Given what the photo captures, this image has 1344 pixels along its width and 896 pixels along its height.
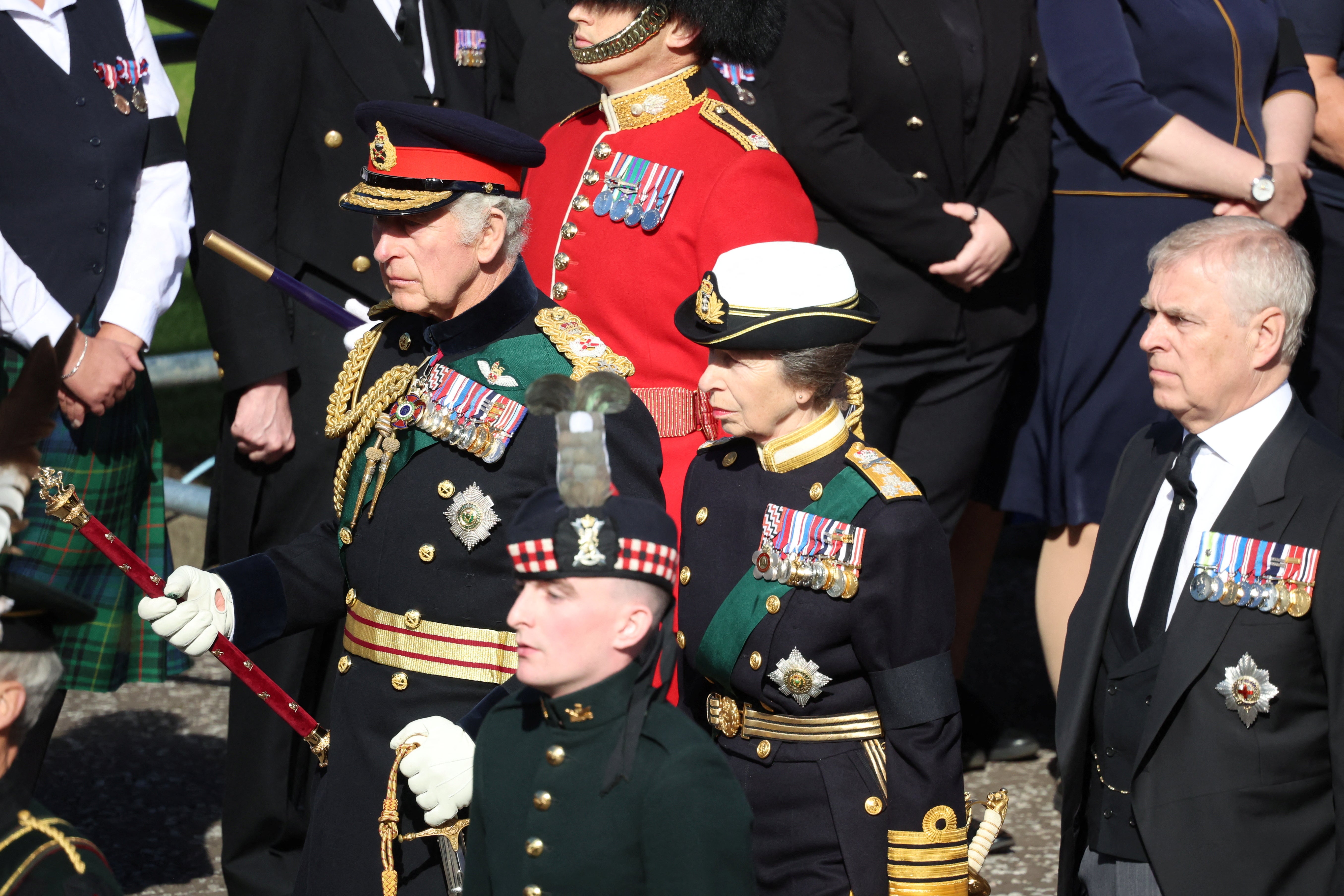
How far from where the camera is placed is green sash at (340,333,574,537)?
3.53 metres

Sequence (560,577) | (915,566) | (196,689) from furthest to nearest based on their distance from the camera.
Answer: (196,689), (915,566), (560,577)

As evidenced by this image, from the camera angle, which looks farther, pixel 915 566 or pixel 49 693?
pixel 915 566

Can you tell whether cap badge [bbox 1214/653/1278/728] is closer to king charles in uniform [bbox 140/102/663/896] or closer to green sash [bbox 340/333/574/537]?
king charles in uniform [bbox 140/102/663/896]

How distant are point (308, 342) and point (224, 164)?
55 cm

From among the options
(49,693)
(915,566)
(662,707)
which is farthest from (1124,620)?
(49,693)

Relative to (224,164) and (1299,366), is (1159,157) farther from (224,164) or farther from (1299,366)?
(224,164)

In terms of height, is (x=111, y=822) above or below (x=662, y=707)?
below

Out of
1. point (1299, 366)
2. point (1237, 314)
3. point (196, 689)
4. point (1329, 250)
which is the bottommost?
point (196, 689)

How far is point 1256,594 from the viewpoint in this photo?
140 inches

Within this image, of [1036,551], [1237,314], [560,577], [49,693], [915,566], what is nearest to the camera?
[560,577]

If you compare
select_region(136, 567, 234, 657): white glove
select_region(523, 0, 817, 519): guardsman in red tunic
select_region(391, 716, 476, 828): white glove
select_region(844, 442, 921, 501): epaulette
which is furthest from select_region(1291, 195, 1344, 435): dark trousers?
select_region(136, 567, 234, 657): white glove

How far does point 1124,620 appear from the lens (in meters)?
3.84

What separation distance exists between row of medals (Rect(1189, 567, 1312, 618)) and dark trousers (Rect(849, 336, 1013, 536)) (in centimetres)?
195

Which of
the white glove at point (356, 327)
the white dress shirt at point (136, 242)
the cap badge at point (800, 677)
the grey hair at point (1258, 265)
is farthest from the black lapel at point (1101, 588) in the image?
the white dress shirt at point (136, 242)
